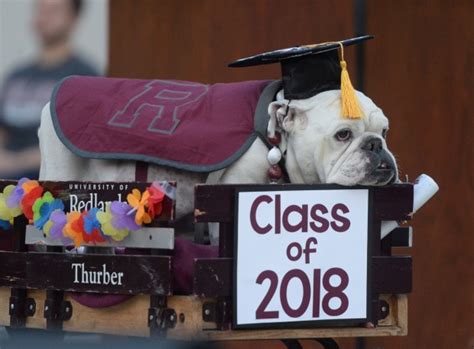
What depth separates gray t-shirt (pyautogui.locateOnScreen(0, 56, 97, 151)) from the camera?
6898 millimetres

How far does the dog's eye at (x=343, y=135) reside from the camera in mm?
4258

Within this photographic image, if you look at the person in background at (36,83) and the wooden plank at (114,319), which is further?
the person in background at (36,83)

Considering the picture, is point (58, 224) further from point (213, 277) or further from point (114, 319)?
point (213, 277)

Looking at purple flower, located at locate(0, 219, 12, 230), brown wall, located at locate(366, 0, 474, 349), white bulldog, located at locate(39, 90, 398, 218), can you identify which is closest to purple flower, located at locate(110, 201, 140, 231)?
white bulldog, located at locate(39, 90, 398, 218)

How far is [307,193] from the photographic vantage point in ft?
13.3

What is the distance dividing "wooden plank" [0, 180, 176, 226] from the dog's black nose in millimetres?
763

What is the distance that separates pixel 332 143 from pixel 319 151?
58 mm

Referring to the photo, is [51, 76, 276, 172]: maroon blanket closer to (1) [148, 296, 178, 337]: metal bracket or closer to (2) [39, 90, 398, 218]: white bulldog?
(2) [39, 90, 398, 218]: white bulldog

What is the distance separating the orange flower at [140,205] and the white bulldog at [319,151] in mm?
460

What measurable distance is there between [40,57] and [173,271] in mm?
3212

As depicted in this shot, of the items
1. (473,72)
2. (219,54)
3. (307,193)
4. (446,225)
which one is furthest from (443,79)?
(307,193)

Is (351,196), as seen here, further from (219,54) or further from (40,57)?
(40,57)

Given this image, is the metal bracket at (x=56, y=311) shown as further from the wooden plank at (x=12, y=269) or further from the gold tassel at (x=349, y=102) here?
the gold tassel at (x=349, y=102)

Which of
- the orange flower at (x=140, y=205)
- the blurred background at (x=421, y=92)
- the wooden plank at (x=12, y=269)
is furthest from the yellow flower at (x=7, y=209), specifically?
the blurred background at (x=421, y=92)
